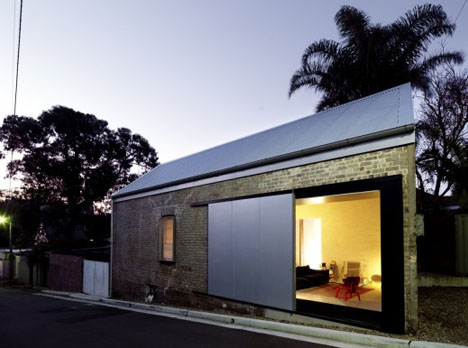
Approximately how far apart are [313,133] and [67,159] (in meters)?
26.9

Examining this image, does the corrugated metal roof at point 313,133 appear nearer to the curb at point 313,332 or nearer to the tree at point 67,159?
the curb at point 313,332

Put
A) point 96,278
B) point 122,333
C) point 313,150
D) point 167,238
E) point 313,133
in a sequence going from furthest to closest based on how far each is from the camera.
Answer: point 96,278
point 167,238
point 313,133
point 313,150
point 122,333

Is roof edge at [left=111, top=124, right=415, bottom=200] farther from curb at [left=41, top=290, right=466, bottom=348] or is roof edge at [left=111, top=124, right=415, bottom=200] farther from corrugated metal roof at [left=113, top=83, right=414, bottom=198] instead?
curb at [left=41, top=290, right=466, bottom=348]

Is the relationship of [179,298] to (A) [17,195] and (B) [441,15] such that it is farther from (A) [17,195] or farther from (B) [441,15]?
(A) [17,195]

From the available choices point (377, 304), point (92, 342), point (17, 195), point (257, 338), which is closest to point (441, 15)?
point (377, 304)

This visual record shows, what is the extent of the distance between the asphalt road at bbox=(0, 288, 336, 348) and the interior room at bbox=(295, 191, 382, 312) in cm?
376

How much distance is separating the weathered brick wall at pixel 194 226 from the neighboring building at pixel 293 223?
0.10 feet

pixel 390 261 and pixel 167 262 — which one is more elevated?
pixel 390 261

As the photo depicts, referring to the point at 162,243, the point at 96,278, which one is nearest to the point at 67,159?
the point at 96,278

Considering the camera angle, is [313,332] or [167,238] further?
[167,238]

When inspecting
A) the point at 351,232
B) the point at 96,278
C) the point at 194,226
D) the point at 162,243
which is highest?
the point at 194,226

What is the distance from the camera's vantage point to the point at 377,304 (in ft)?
29.0

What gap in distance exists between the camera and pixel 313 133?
9.95m

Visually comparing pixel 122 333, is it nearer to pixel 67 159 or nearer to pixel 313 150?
pixel 313 150
